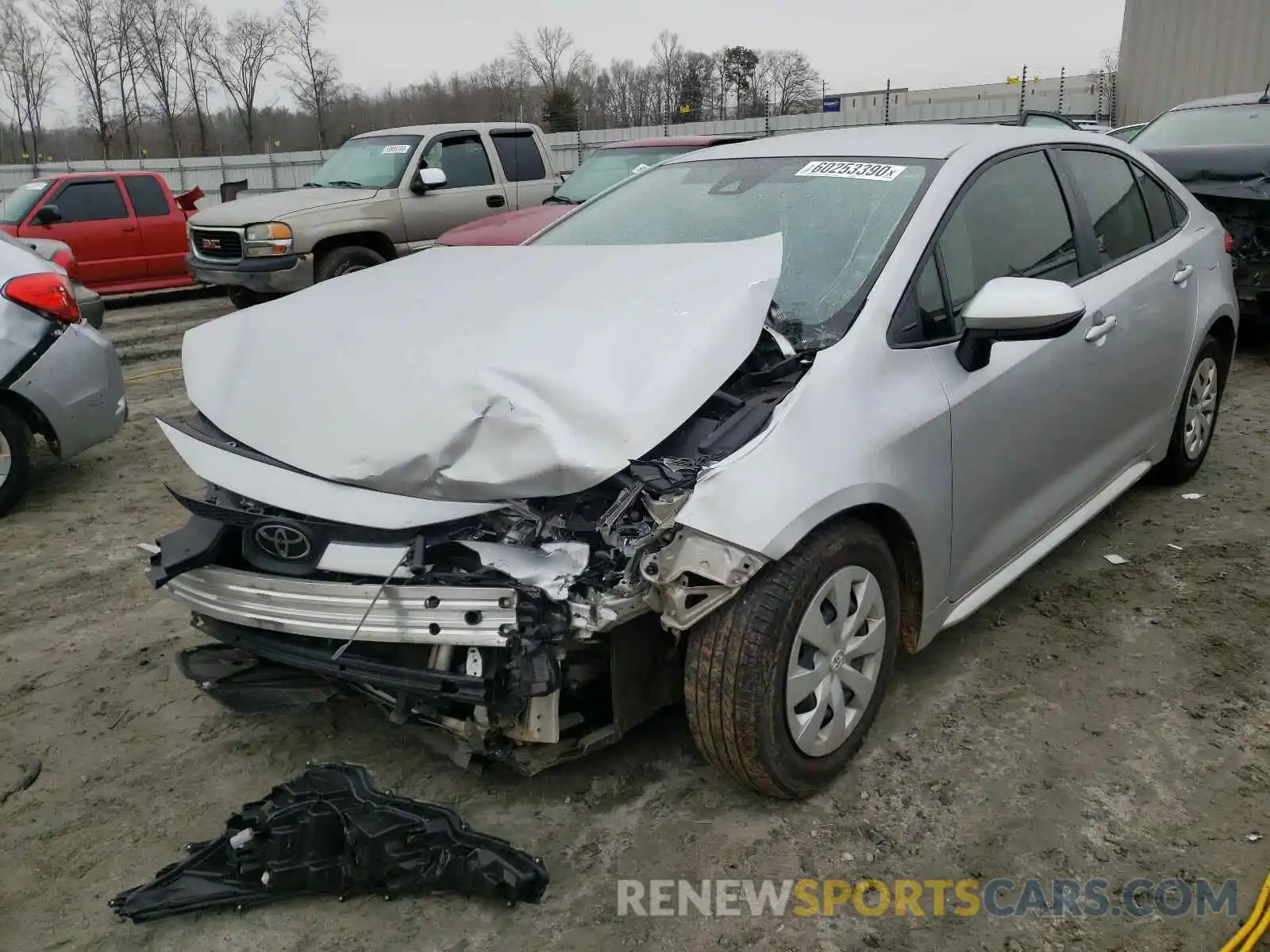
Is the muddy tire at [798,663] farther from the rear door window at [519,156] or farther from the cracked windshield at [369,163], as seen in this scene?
the rear door window at [519,156]

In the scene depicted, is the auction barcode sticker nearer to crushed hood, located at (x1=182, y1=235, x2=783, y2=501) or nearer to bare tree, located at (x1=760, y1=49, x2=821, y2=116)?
crushed hood, located at (x1=182, y1=235, x2=783, y2=501)

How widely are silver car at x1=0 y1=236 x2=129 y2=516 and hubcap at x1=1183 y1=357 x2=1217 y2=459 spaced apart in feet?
17.6

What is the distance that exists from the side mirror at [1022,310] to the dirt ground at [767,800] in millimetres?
1186

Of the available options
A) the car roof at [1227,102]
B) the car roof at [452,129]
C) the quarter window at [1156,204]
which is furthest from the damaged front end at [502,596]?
the car roof at [452,129]

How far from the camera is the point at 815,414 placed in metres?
2.51

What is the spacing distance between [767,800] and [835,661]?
1.44ft

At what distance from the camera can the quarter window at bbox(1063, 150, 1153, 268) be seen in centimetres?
375

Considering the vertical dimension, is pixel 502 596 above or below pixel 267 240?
below

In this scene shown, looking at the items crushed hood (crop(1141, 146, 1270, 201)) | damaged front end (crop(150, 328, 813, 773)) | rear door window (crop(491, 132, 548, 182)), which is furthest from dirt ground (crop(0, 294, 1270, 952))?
rear door window (crop(491, 132, 548, 182))

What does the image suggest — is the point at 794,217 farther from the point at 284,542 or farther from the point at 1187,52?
the point at 1187,52

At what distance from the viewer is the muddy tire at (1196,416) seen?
450cm
